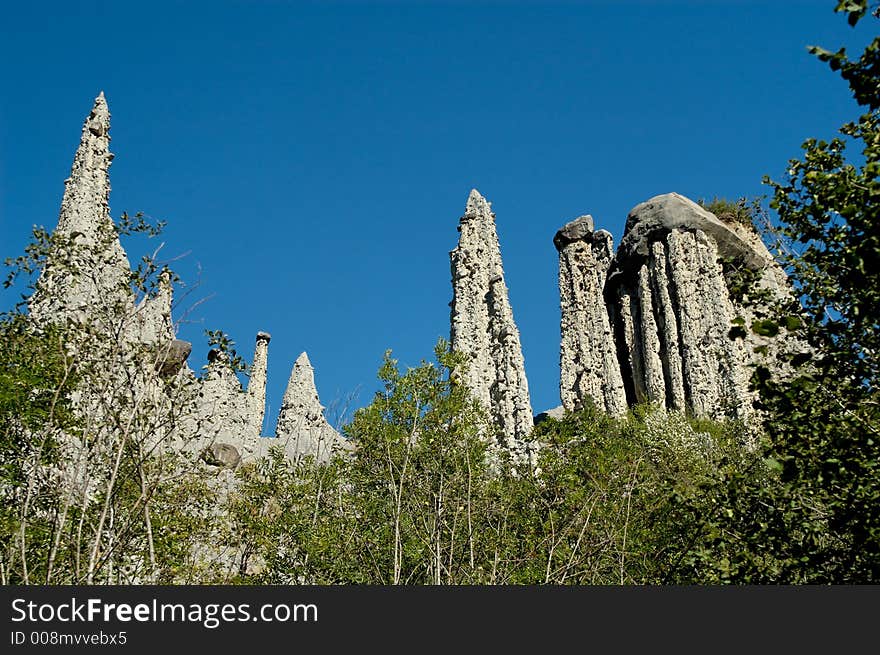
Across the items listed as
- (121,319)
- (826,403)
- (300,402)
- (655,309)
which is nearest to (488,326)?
(300,402)

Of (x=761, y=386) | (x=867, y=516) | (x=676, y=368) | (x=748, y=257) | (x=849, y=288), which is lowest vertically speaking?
(x=867, y=516)

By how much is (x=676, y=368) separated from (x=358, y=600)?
130 feet

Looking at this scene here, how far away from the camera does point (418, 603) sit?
688 centimetres

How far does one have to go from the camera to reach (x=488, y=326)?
31.3 meters

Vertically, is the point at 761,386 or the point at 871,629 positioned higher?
the point at 761,386

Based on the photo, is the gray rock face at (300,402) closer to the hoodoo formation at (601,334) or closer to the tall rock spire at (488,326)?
the hoodoo formation at (601,334)

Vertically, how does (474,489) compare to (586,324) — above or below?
below

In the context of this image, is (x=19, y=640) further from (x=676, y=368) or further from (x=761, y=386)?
(x=676, y=368)

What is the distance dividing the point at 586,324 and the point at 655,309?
4182 millimetres

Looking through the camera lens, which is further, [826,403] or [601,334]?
[601,334]

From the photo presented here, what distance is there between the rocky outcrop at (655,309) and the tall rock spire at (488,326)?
12.1 meters

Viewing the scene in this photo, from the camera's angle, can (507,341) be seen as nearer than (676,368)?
Yes

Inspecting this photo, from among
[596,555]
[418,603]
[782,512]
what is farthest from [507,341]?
[418,603]

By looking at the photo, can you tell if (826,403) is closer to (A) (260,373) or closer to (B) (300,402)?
(B) (300,402)
